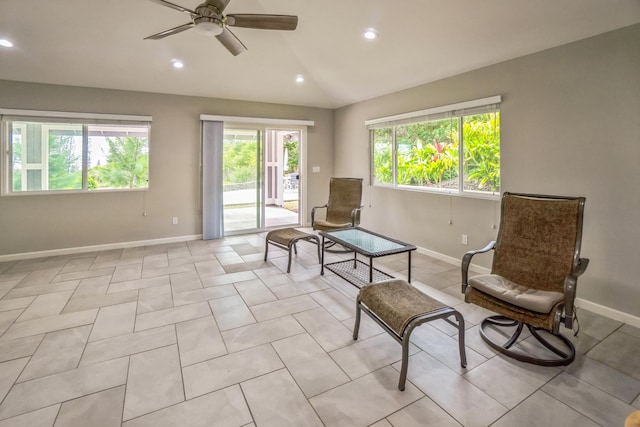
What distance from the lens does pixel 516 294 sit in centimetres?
230

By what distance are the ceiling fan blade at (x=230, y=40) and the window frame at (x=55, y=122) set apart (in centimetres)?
252

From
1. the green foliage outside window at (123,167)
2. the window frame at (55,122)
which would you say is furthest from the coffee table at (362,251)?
the window frame at (55,122)

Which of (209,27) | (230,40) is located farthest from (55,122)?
(209,27)

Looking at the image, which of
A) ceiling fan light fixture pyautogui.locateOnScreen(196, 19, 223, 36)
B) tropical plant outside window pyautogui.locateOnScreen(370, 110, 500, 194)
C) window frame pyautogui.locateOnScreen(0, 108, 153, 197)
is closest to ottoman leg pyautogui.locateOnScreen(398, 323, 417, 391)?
tropical plant outside window pyautogui.locateOnScreen(370, 110, 500, 194)

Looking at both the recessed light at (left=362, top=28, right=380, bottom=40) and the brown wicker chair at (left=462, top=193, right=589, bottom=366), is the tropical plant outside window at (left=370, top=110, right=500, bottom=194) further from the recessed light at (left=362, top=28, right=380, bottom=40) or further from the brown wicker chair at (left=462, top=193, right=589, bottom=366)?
the recessed light at (left=362, top=28, right=380, bottom=40)

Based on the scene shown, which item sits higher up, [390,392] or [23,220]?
[23,220]

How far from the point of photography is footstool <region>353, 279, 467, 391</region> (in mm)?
1957

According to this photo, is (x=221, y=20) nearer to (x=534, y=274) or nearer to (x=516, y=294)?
(x=516, y=294)

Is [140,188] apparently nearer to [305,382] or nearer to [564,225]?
[305,382]

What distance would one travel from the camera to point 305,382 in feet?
6.48

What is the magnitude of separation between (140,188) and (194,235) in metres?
1.14

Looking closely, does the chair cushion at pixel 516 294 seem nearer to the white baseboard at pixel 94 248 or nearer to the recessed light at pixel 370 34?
the recessed light at pixel 370 34

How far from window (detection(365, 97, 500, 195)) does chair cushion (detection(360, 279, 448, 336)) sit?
2158mm

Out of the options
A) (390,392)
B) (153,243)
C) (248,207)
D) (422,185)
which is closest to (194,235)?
(153,243)
